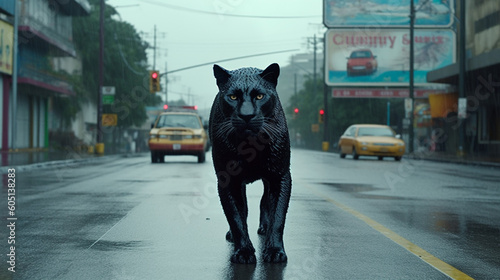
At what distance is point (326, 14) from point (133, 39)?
17.1m

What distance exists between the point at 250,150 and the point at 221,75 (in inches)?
22.8

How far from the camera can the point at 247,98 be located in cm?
482

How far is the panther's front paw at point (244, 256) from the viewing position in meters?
5.02

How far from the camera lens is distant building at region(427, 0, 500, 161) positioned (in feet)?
112

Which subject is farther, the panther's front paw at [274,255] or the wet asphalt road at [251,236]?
the panther's front paw at [274,255]

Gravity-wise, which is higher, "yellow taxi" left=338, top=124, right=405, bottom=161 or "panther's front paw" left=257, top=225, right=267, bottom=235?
"yellow taxi" left=338, top=124, right=405, bottom=161

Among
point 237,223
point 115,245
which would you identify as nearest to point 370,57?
point 115,245

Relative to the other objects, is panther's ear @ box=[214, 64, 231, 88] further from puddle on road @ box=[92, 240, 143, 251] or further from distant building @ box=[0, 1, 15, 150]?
distant building @ box=[0, 1, 15, 150]

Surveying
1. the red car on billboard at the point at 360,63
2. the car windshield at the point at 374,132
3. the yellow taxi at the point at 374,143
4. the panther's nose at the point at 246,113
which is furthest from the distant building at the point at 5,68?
the panther's nose at the point at 246,113

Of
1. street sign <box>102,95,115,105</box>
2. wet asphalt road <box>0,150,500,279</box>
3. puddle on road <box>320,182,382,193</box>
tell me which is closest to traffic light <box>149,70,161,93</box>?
street sign <box>102,95,115,105</box>

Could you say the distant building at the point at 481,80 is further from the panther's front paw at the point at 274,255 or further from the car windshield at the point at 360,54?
the panther's front paw at the point at 274,255

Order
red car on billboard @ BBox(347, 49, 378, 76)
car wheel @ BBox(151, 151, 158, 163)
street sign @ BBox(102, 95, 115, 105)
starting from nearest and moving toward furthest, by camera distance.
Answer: car wheel @ BBox(151, 151, 158, 163)
street sign @ BBox(102, 95, 115, 105)
red car on billboard @ BBox(347, 49, 378, 76)

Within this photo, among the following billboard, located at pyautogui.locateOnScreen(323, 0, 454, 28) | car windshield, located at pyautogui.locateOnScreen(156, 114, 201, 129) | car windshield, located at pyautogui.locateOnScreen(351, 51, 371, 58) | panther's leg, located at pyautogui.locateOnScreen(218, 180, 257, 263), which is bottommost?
panther's leg, located at pyautogui.locateOnScreen(218, 180, 257, 263)

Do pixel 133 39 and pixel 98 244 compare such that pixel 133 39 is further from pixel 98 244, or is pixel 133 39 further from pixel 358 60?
pixel 98 244
